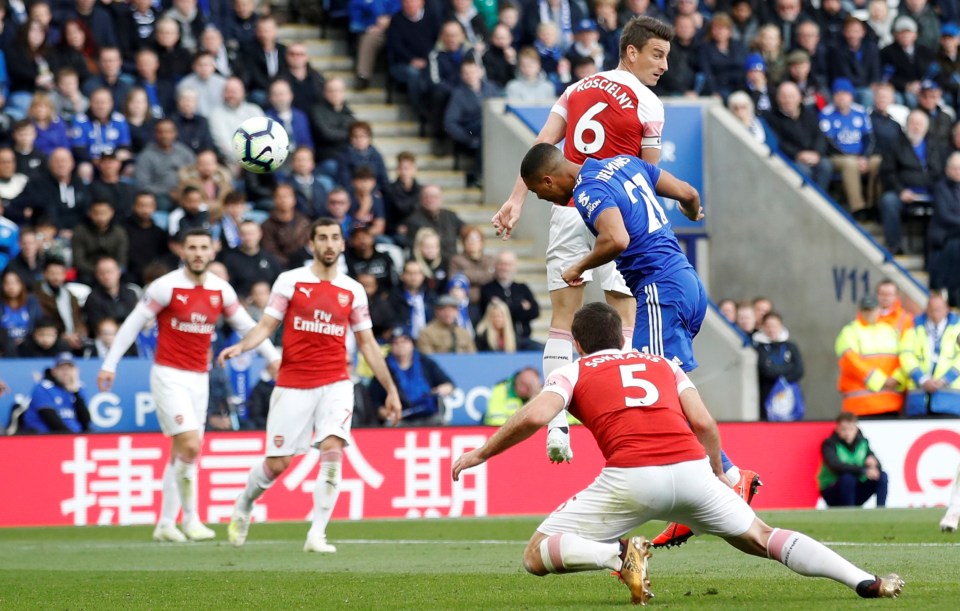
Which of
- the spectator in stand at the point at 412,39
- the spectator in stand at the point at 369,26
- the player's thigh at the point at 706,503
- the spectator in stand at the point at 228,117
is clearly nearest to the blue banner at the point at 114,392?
the spectator in stand at the point at 228,117

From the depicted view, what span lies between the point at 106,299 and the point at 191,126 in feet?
10.4

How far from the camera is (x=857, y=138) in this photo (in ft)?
77.5

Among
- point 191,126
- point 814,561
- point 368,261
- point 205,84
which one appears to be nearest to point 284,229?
point 368,261

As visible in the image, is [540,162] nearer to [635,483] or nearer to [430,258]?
[635,483]

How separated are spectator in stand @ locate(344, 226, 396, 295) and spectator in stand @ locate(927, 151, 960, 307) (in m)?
7.35

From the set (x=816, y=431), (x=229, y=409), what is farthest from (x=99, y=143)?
(x=816, y=431)

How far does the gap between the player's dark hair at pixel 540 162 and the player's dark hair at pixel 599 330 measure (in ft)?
5.36

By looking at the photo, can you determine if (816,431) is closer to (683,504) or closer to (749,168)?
(749,168)

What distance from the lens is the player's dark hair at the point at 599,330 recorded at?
7895 mm

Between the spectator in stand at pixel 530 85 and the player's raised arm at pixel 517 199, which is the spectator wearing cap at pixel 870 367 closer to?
the spectator in stand at pixel 530 85

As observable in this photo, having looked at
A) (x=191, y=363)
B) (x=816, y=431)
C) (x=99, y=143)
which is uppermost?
(x=99, y=143)

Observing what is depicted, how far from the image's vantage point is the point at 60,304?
17938 mm

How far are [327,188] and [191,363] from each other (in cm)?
655

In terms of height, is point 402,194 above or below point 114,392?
above
